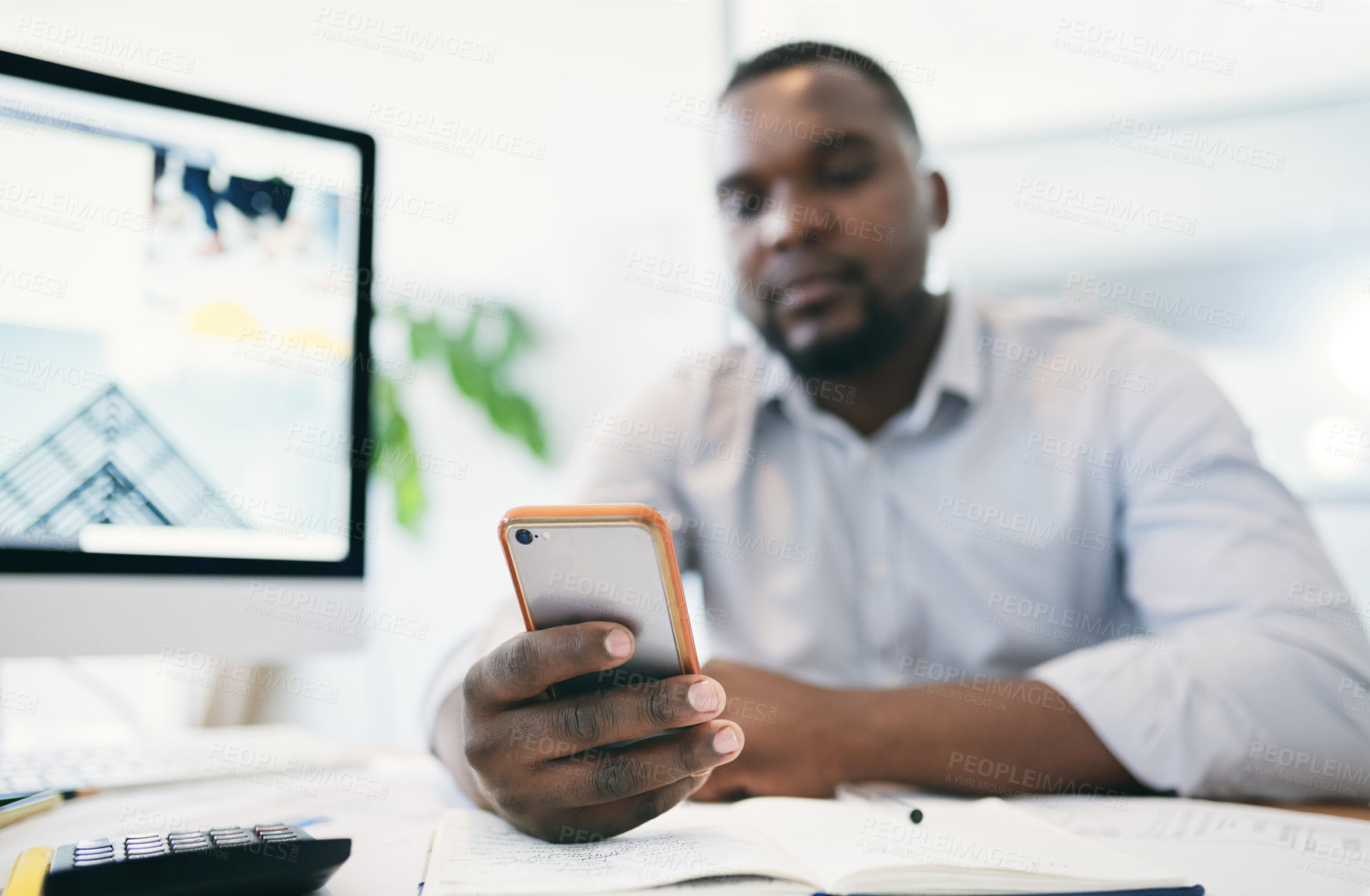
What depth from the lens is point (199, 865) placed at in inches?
16.0

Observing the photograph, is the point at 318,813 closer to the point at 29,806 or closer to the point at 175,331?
the point at 29,806

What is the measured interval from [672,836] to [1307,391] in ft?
5.33

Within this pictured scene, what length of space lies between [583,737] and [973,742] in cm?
34

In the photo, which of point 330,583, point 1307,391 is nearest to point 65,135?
point 330,583

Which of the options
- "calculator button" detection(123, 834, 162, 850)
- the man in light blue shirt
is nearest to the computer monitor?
the man in light blue shirt

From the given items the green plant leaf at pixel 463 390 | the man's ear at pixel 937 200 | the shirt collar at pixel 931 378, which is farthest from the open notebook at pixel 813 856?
the green plant leaf at pixel 463 390

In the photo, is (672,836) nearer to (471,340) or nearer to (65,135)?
(65,135)

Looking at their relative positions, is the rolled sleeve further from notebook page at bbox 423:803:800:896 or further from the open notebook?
notebook page at bbox 423:803:800:896

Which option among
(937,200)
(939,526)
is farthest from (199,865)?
(937,200)

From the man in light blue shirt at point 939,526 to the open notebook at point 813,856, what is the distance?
0.39 feet

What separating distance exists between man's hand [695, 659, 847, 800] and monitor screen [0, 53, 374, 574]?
17.6 inches

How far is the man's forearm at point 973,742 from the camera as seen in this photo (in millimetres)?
662

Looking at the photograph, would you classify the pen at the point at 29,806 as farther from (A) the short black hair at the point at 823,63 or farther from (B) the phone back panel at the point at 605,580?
(A) the short black hair at the point at 823,63

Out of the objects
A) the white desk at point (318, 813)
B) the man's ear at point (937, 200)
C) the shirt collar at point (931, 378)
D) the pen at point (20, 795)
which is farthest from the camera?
the man's ear at point (937, 200)
